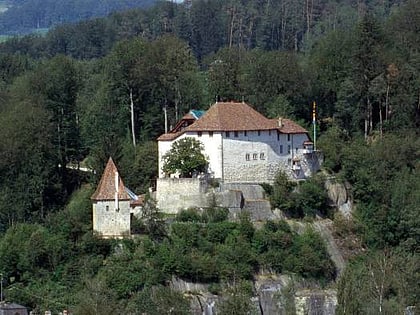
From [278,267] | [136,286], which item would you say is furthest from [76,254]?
[278,267]

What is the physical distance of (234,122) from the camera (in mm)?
60562

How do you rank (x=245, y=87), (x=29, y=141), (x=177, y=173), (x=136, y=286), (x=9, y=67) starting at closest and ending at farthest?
(x=136, y=286) < (x=177, y=173) < (x=29, y=141) < (x=245, y=87) < (x=9, y=67)

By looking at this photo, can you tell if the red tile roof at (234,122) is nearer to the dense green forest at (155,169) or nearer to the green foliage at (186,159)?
the green foliage at (186,159)

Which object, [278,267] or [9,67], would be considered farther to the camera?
[9,67]

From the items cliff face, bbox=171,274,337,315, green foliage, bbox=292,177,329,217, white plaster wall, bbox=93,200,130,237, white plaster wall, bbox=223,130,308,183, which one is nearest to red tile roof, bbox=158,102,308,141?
white plaster wall, bbox=223,130,308,183

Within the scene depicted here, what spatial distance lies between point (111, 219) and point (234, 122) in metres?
7.46

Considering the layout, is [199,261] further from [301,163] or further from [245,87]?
[245,87]

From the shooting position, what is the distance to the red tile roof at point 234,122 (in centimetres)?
6019

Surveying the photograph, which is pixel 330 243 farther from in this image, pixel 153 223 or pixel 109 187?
pixel 109 187

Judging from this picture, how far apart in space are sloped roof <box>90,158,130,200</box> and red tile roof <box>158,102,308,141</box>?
419 cm

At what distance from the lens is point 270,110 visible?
67.8 m

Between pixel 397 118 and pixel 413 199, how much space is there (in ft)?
25.6

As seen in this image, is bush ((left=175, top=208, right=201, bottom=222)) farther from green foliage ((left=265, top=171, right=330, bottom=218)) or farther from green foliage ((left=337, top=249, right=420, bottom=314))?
green foliage ((left=337, top=249, right=420, bottom=314))

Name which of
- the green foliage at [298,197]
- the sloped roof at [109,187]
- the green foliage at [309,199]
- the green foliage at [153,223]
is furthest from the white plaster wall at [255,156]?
the sloped roof at [109,187]
